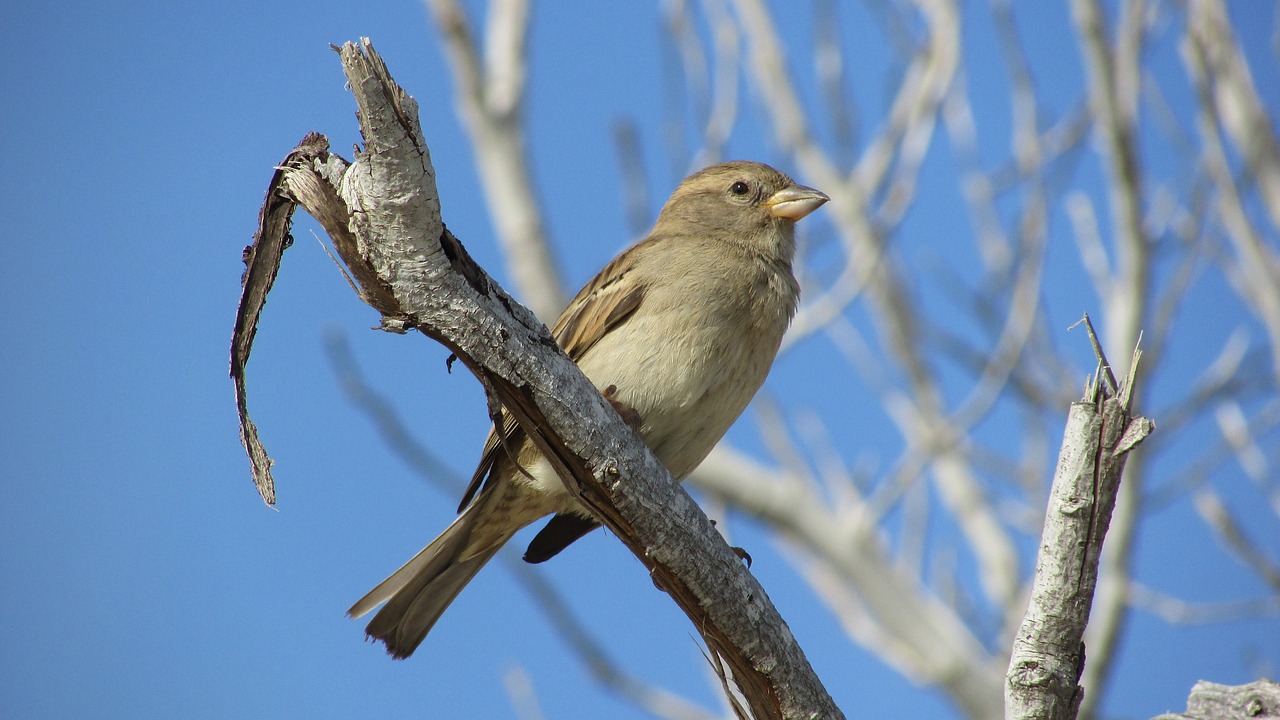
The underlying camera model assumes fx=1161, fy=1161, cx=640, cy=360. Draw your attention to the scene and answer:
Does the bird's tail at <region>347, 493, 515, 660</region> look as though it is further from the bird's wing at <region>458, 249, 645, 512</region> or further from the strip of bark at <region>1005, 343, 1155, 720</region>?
the strip of bark at <region>1005, 343, 1155, 720</region>

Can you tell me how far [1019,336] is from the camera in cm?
736

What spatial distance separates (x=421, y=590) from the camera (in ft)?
15.1

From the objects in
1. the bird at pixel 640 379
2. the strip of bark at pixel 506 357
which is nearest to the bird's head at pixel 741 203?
the bird at pixel 640 379

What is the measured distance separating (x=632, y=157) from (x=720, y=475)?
96.6 inches

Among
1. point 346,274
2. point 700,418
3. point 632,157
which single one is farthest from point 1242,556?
point 346,274

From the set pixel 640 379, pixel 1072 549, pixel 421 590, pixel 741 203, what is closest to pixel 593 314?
pixel 640 379

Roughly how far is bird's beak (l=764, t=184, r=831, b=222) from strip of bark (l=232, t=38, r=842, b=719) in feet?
8.27

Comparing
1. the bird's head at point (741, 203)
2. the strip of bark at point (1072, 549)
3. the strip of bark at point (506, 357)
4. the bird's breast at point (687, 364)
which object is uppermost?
the bird's head at point (741, 203)

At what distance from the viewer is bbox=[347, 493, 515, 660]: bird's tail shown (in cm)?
455

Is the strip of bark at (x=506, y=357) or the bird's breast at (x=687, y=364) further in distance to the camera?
the bird's breast at (x=687, y=364)

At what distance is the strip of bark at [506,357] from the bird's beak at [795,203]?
252 cm

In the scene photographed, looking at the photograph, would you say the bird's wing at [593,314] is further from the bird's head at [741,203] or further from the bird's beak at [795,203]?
the bird's beak at [795,203]

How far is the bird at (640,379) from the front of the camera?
4.41 meters

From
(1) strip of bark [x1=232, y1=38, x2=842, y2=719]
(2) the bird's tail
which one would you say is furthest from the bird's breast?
(1) strip of bark [x1=232, y1=38, x2=842, y2=719]
